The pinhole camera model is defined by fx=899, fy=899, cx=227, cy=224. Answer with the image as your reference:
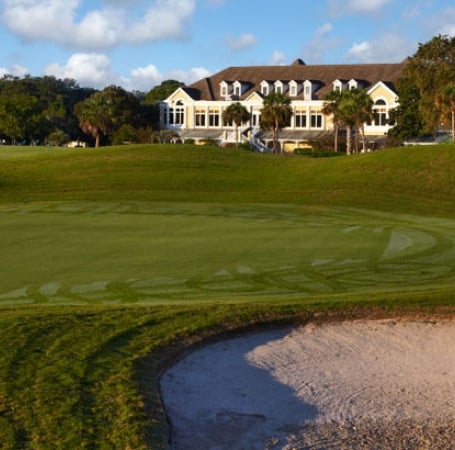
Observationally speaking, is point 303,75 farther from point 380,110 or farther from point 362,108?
point 362,108

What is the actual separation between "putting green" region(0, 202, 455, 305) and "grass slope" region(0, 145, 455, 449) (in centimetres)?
7

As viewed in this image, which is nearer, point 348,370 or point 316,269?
point 348,370

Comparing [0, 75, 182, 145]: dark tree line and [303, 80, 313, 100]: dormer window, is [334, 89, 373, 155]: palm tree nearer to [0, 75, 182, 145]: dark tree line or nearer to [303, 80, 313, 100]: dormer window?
[303, 80, 313, 100]: dormer window

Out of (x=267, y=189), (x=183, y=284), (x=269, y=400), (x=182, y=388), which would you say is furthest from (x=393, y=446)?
(x=267, y=189)

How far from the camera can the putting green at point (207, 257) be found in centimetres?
1848

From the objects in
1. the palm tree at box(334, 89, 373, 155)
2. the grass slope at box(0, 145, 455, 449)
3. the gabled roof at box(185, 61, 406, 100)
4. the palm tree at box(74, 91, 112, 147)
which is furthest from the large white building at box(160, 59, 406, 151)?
the grass slope at box(0, 145, 455, 449)

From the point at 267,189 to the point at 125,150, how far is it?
13.5 meters

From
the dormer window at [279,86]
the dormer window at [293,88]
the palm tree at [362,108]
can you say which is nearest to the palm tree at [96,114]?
the dormer window at [279,86]

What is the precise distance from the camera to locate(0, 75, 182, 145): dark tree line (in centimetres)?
9756

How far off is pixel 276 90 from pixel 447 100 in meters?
33.7

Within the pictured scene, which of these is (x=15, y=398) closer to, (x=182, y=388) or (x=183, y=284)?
(x=182, y=388)

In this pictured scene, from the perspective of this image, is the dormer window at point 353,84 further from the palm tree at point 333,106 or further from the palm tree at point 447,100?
the palm tree at point 447,100

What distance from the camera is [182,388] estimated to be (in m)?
10.5

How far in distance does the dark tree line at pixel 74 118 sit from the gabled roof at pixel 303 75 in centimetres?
774
